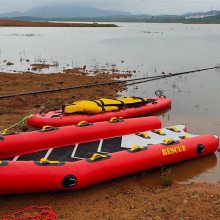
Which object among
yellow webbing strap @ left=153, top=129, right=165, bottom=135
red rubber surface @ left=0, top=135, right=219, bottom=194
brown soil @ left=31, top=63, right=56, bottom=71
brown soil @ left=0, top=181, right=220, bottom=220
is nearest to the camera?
brown soil @ left=0, top=181, right=220, bottom=220

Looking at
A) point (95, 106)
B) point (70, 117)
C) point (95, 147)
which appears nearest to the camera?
point (95, 147)

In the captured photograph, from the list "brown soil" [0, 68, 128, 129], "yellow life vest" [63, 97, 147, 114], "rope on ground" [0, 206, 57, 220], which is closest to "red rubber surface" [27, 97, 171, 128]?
"yellow life vest" [63, 97, 147, 114]

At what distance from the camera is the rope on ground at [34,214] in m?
5.13

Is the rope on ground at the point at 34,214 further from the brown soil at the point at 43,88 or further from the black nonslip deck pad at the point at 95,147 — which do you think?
the brown soil at the point at 43,88

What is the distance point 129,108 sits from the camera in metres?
10.0

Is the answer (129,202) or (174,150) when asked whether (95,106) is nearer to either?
(174,150)

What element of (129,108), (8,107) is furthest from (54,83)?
(129,108)

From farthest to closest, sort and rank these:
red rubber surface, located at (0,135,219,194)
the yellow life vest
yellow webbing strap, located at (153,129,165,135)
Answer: the yellow life vest < yellow webbing strap, located at (153,129,165,135) < red rubber surface, located at (0,135,219,194)

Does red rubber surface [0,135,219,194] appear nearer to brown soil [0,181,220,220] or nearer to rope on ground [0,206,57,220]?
brown soil [0,181,220,220]

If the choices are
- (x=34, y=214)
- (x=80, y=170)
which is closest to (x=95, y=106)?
(x=80, y=170)

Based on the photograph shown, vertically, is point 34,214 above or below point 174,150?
below

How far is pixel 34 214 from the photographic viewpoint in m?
5.26

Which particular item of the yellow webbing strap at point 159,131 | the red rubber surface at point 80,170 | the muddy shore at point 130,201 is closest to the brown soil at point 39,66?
the yellow webbing strap at point 159,131

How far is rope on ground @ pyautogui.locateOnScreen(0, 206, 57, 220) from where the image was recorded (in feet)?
16.8
